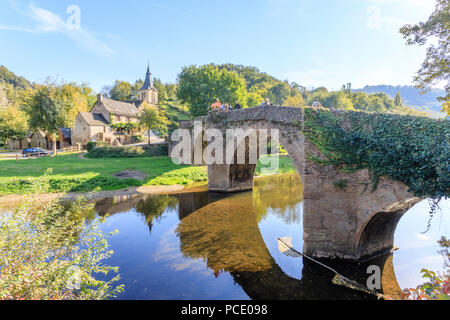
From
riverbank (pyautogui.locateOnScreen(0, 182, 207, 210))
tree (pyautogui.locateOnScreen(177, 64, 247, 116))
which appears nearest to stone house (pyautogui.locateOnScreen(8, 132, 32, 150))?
tree (pyautogui.locateOnScreen(177, 64, 247, 116))

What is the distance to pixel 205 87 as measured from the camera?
34625mm

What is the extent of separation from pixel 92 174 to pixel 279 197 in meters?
16.7

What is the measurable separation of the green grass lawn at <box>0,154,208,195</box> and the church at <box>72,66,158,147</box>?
14596 millimetres

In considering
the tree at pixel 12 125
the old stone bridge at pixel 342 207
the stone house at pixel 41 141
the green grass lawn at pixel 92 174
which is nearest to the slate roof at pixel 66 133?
the stone house at pixel 41 141

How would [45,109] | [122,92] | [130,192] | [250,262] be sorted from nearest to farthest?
[250,262], [130,192], [45,109], [122,92]

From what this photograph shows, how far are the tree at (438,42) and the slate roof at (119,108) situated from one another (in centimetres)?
4282

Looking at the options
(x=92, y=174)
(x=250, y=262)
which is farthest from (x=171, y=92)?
(x=250, y=262)

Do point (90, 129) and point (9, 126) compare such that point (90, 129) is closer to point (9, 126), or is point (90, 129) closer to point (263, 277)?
point (9, 126)

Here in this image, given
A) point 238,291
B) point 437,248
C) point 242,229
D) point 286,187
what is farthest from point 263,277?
point 286,187

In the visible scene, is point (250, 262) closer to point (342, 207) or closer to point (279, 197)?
point (342, 207)

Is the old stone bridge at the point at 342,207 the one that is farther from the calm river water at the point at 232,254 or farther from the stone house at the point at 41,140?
the stone house at the point at 41,140

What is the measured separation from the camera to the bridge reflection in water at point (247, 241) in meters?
8.35

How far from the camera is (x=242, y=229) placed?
1364cm

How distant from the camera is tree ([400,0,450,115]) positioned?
411 inches
